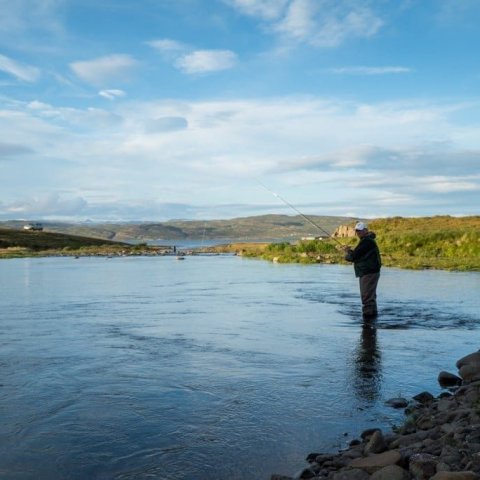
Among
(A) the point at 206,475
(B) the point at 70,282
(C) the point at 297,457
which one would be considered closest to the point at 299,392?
(C) the point at 297,457

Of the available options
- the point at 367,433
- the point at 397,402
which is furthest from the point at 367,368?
the point at 367,433

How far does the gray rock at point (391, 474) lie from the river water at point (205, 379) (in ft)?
3.94

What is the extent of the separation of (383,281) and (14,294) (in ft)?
54.1

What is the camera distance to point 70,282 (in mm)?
31438

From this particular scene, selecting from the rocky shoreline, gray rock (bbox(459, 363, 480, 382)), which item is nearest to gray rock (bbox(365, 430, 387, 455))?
the rocky shoreline

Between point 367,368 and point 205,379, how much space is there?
9.46 ft

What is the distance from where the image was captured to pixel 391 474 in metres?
5.29

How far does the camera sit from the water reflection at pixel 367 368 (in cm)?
920

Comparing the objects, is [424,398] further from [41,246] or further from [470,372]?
[41,246]

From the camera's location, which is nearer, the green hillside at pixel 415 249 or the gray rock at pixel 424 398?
the gray rock at pixel 424 398

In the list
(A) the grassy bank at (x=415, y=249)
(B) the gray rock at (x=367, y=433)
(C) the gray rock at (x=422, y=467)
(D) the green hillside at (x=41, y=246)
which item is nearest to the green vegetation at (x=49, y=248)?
(D) the green hillside at (x=41, y=246)

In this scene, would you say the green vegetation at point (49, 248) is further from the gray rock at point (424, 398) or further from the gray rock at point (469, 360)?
the gray rock at point (424, 398)

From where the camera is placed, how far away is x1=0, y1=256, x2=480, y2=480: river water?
6.79 metres

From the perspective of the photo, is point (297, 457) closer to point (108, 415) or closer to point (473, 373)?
point (108, 415)
